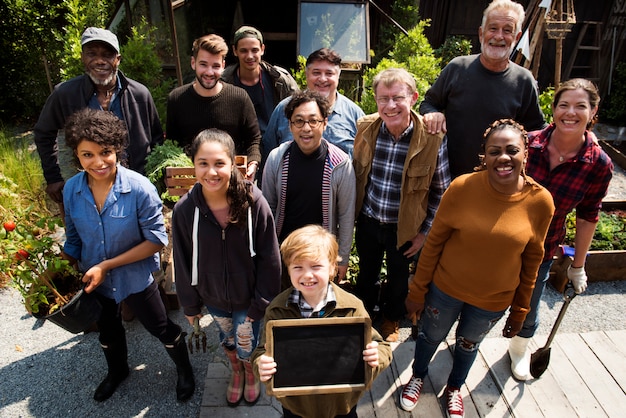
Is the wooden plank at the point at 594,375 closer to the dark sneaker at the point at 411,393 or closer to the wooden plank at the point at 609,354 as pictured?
the wooden plank at the point at 609,354

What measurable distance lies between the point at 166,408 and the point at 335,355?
1.88 meters

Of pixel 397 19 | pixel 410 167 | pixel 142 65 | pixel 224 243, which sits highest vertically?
pixel 397 19

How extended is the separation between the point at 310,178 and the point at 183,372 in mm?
1826

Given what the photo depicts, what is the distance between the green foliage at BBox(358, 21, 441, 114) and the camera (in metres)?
5.57

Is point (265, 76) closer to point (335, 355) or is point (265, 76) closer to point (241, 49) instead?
point (241, 49)

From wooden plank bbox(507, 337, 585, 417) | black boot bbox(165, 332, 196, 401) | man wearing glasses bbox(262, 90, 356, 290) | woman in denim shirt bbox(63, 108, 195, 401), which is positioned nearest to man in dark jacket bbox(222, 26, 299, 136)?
man wearing glasses bbox(262, 90, 356, 290)

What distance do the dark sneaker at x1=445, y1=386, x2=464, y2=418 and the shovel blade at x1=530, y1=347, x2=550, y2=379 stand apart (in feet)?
2.44

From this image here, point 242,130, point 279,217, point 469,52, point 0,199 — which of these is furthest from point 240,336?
point 469,52

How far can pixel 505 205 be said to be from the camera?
2.24m

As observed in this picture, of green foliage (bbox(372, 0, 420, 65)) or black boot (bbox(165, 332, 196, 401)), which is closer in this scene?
black boot (bbox(165, 332, 196, 401))

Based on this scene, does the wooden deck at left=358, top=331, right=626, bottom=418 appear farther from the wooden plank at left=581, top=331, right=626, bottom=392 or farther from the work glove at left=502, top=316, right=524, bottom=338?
the work glove at left=502, top=316, right=524, bottom=338

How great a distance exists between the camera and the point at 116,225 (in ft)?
8.66

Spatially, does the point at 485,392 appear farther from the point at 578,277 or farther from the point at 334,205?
the point at 334,205

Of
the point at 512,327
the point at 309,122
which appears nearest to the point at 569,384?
the point at 512,327
